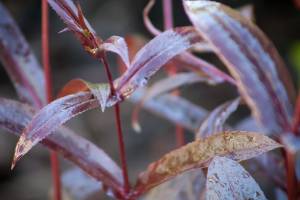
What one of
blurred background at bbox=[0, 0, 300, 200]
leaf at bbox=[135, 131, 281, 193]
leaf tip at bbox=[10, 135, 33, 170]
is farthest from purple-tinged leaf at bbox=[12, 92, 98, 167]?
blurred background at bbox=[0, 0, 300, 200]

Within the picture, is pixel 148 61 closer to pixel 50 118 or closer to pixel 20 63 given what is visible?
pixel 50 118

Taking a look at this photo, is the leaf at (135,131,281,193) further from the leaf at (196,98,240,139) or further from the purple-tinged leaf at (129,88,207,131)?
the purple-tinged leaf at (129,88,207,131)

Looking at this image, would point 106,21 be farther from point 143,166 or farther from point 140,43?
point 140,43

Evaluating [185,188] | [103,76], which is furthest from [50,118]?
[103,76]

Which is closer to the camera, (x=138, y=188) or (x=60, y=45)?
(x=138, y=188)

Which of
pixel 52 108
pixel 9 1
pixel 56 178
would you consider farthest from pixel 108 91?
pixel 9 1

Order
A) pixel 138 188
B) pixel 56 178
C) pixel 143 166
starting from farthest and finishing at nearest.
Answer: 1. pixel 143 166
2. pixel 56 178
3. pixel 138 188
